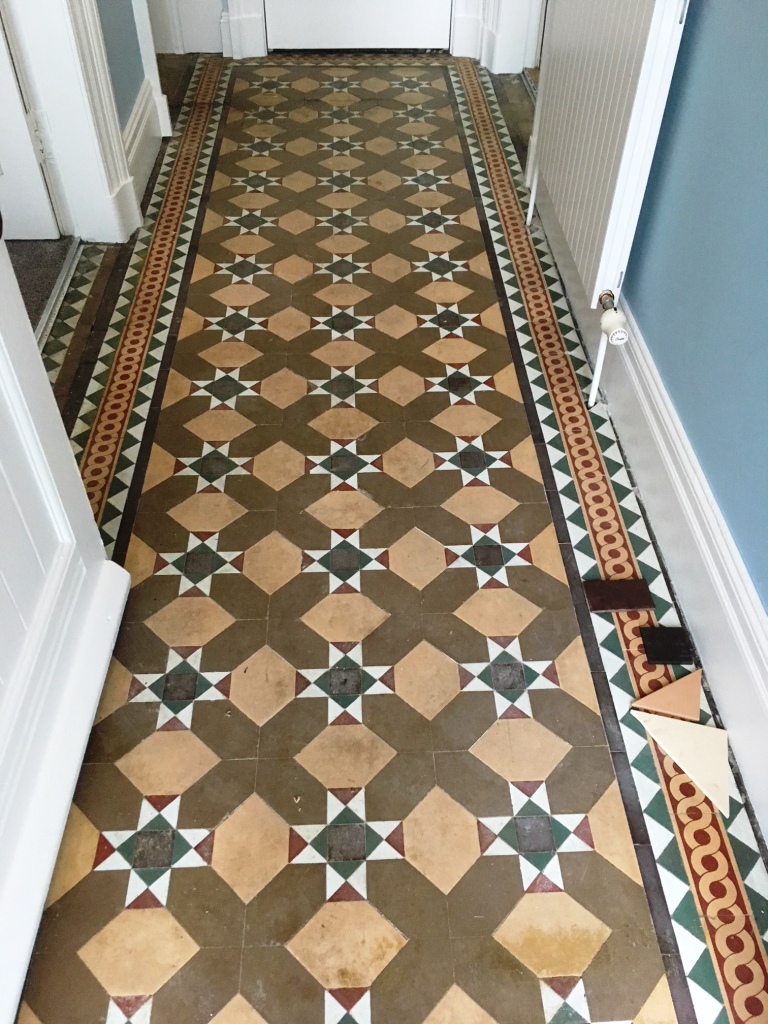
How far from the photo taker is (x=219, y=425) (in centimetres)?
264

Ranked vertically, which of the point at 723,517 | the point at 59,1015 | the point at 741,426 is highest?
the point at 741,426

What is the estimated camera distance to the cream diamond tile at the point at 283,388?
107 inches

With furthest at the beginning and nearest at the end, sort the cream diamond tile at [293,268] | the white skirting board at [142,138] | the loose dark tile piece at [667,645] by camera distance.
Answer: the white skirting board at [142,138] → the cream diamond tile at [293,268] → the loose dark tile piece at [667,645]

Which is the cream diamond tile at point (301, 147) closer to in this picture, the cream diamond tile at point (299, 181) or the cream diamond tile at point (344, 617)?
the cream diamond tile at point (299, 181)

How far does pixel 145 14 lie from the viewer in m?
3.72

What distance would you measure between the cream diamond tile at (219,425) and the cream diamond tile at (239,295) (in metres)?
0.61

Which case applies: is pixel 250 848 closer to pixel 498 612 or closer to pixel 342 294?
pixel 498 612

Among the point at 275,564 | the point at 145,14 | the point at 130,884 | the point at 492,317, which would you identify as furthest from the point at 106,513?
the point at 145,14

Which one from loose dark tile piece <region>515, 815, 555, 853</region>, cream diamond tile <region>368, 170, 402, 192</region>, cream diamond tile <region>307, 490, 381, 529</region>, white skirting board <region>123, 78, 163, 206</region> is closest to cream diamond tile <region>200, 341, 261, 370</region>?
cream diamond tile <region>307, 490, 381, 529</region>

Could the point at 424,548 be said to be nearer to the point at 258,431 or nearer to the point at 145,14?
the point at 258,431

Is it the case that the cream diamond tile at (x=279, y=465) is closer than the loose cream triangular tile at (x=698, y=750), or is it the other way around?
the loose cream triangular tile at (x=698, y=750)

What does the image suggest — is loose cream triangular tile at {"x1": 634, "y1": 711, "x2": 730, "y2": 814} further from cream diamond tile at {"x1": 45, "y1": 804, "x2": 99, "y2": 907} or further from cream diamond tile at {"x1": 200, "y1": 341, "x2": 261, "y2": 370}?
cream diamond tile at {"x1": 200, "y1": 341, "x2": 261, "y2": 370}

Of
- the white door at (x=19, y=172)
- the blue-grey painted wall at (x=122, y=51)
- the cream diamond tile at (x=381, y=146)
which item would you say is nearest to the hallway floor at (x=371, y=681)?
the white door at (x=19, y=172)

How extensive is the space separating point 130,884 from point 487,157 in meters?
3.46
